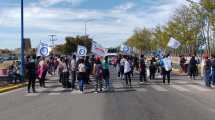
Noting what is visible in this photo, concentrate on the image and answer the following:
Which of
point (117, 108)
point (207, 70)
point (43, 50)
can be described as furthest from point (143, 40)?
point (117, 108)

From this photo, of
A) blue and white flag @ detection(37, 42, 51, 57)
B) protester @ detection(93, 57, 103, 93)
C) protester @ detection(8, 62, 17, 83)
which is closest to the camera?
protester @ detection(93, 57, 103, 93)

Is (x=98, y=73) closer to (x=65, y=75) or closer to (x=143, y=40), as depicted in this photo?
(x=65, y=75)

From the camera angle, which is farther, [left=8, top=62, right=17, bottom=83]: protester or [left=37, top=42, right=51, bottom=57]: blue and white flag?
[left=37, top=42, right=51, bottom=57]: blue and white flag

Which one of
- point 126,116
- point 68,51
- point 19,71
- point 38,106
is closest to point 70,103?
point 38,106

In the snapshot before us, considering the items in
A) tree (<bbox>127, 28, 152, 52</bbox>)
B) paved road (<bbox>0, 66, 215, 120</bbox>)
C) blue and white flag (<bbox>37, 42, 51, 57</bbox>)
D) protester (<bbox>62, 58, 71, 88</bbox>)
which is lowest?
paved road (<bbox>0, 66, 215, 120</bbox>)

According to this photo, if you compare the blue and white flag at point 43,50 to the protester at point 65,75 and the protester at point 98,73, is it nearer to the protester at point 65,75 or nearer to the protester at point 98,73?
the protester at point 65,75

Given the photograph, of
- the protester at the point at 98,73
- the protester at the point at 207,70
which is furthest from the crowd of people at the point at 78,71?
the protester at the point at 207,70

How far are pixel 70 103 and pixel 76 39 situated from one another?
342 feet

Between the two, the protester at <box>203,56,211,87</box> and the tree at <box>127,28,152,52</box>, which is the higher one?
the tree at <box>127,28,152,52</box>

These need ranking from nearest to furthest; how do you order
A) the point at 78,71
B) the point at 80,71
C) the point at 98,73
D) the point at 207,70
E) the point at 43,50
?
the point at 80,71
the point at 78,71
the point at 98,73
the point at 207,70
the point at 43,50

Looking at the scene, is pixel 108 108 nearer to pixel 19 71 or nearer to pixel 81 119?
pixel 81 119

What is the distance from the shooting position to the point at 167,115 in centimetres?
1501

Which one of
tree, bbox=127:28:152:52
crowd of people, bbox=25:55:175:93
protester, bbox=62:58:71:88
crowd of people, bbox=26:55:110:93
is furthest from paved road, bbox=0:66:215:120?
tree, bbox=127:28:152:52

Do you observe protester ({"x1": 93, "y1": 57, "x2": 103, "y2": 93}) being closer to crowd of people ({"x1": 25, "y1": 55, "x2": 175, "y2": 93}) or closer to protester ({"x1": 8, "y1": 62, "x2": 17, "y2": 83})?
crowd of people ({"x1": 25, "y1": 55, "x2": 175, "y2": 93})
